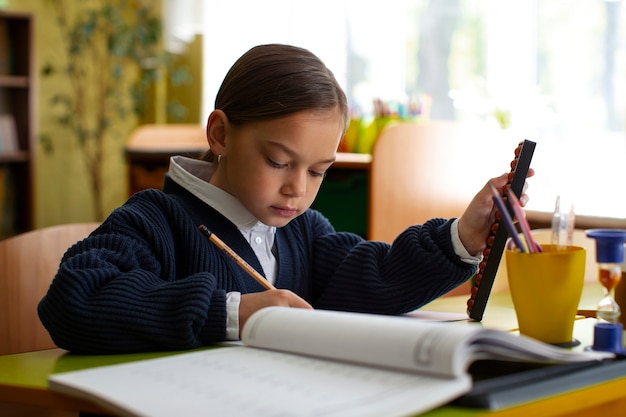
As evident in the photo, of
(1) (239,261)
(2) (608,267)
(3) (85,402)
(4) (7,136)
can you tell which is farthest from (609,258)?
(4) (7,136)

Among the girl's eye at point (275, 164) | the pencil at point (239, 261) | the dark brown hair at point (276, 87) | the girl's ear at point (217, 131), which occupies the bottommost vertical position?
the pencil at point (239, 261)

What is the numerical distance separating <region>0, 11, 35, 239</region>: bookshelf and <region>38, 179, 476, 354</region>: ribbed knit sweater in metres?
4.12

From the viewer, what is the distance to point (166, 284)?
962mm

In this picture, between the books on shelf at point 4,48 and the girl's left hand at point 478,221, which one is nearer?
the girl's left hand at point 478,221

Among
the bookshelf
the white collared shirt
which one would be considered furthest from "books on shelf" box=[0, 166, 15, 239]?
the white collared shirt

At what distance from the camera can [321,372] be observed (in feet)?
2.33

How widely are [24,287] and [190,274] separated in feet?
0.97

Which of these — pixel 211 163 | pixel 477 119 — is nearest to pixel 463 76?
pixel 477 119

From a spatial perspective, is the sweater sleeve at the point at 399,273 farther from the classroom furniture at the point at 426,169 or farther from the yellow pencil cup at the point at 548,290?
the classroom furniture at the point at 426,169

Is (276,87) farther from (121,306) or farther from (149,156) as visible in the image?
(149,156)

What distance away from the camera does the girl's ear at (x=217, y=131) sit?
1.22 meters

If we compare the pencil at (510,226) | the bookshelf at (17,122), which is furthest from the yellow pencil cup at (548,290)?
the bookshelf at (17,122)

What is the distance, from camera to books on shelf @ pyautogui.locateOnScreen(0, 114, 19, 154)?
5105 millimetres

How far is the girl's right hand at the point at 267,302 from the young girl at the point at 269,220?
1 cm
